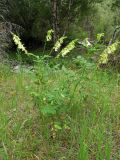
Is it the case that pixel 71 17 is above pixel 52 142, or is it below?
above

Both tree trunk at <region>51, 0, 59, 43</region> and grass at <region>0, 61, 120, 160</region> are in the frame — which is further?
tree trunk at <region>51, 0, 59, 43</region>

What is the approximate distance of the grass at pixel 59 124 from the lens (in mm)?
3359

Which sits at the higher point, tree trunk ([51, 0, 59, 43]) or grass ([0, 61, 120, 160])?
tree trunk ([51, 0, 59, 43])

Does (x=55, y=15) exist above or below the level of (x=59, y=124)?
above

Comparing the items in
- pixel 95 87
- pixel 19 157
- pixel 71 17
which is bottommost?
pixel 19 157

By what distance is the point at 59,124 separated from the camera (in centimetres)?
365

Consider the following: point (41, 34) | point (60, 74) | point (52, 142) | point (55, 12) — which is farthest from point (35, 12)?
point (52, 142)

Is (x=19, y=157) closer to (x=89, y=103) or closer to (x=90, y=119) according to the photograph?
(x=90, y=119)

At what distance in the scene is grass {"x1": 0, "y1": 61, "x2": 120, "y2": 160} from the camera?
132 inches

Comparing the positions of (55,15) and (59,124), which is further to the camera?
(55,15)

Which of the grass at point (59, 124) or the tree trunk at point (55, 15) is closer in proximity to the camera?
the grass at point (59, 124)

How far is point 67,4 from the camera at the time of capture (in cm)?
1491

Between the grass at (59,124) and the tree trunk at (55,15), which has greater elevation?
the tree trunk at (55,15)

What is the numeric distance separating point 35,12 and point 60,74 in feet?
32.5
